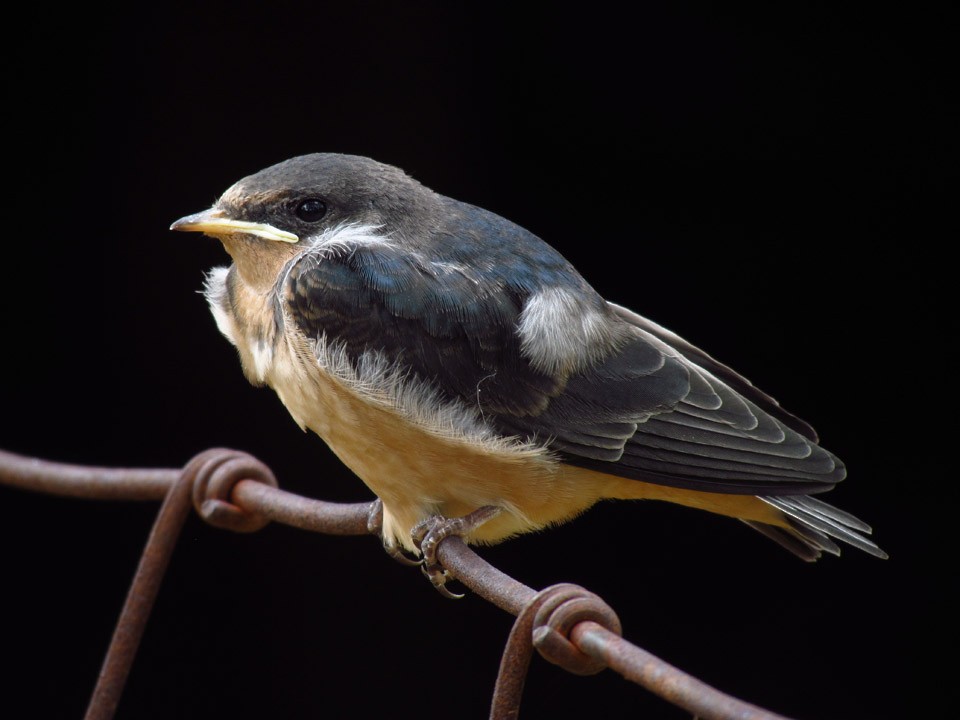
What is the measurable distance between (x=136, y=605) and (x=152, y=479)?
0.58 ft

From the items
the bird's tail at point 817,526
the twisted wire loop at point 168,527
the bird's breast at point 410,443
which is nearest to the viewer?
the twisted wire loop at point 168,527

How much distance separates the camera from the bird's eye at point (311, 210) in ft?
6.24

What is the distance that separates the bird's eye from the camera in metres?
1.90

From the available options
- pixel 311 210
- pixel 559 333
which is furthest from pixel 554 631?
pixel 311 210

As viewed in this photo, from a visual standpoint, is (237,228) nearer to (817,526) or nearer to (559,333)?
(559,333)

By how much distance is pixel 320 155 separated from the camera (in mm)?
1951

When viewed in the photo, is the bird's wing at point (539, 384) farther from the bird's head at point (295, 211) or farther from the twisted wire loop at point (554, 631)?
the twisted wire loop at point (554, 631)

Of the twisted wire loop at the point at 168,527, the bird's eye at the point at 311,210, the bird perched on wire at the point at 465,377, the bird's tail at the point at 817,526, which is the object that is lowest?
the twisted wire loop at the point at 168,527

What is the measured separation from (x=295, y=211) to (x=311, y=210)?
3 centimetres

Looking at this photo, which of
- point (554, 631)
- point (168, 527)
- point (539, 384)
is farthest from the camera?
point (539, 384)

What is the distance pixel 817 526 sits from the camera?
1862 mm

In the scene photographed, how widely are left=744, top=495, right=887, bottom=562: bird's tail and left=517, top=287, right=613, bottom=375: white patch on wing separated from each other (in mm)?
361

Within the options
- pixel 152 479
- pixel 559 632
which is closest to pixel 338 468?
pixel 152 479

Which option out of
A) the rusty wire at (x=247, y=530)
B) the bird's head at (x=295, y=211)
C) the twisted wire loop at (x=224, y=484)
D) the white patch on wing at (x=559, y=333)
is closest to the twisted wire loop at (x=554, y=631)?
the rusty wire at (x=247, y=530)
